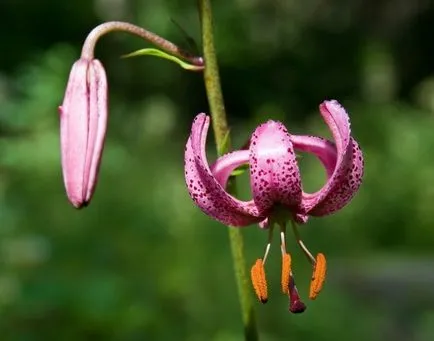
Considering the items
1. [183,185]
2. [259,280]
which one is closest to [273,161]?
[259,280]

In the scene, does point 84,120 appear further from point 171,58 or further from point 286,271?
point 286,271

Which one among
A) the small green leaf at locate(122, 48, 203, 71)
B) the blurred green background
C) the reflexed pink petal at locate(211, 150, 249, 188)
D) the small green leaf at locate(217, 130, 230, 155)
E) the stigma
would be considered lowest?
the blurred green background

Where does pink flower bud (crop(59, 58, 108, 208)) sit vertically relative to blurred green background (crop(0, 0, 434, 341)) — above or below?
above

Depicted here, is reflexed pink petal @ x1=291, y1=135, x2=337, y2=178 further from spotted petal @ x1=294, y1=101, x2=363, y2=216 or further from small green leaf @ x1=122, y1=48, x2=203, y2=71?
small green leaf @ x1=122, y1=48, x2=203, y2=71

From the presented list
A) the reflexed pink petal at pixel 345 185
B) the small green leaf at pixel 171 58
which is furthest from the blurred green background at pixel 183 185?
the reflexed pink petal at pixel 345 185

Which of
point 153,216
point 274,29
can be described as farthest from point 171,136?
point 153,216

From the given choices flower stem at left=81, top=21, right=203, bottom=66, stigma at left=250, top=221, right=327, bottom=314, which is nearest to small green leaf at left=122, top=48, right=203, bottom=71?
flower stem at left=81, top=21, right=203, bottom=66

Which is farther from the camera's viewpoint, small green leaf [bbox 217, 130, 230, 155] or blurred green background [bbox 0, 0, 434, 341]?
blurred green background [bbox 0, 0, 434, 341]

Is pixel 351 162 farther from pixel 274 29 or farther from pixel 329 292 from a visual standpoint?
pixel 274 29
